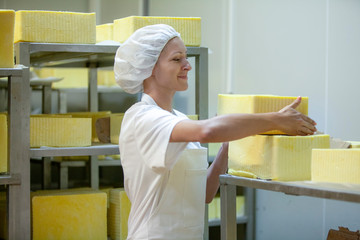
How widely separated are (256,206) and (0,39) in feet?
7.65

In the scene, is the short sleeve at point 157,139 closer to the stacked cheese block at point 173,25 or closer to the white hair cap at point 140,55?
the white hair cap at point 140,55

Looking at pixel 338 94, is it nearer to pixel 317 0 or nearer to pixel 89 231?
pixel 317 0

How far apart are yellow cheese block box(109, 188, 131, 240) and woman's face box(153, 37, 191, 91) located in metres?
0.97

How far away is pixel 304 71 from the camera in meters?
3.60

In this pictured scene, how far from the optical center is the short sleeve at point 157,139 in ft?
5.90

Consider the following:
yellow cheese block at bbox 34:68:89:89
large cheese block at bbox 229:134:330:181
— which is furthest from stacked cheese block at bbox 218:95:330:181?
yellow cheese block at bbox 34:68:89:89

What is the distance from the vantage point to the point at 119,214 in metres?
2.87

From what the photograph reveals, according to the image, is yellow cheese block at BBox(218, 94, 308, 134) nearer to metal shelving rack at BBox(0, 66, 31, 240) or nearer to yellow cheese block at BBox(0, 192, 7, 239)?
metal shelving rack at BBox(0, 66, 31, 240)

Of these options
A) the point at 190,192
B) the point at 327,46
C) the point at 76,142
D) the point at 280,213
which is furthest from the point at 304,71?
the point at 190,192

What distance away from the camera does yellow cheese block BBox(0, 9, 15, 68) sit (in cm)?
241

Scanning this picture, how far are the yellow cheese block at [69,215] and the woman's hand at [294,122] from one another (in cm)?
123

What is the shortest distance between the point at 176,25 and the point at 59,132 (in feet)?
2.42

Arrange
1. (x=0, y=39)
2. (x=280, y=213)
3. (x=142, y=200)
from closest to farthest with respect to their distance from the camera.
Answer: (x=142, y=200) → (x=0, y=39) → (x=280, y=213)

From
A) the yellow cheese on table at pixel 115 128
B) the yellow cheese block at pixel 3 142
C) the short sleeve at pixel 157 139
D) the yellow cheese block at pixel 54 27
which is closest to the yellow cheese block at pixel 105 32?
the yellow cheese block at pixel 54 27
